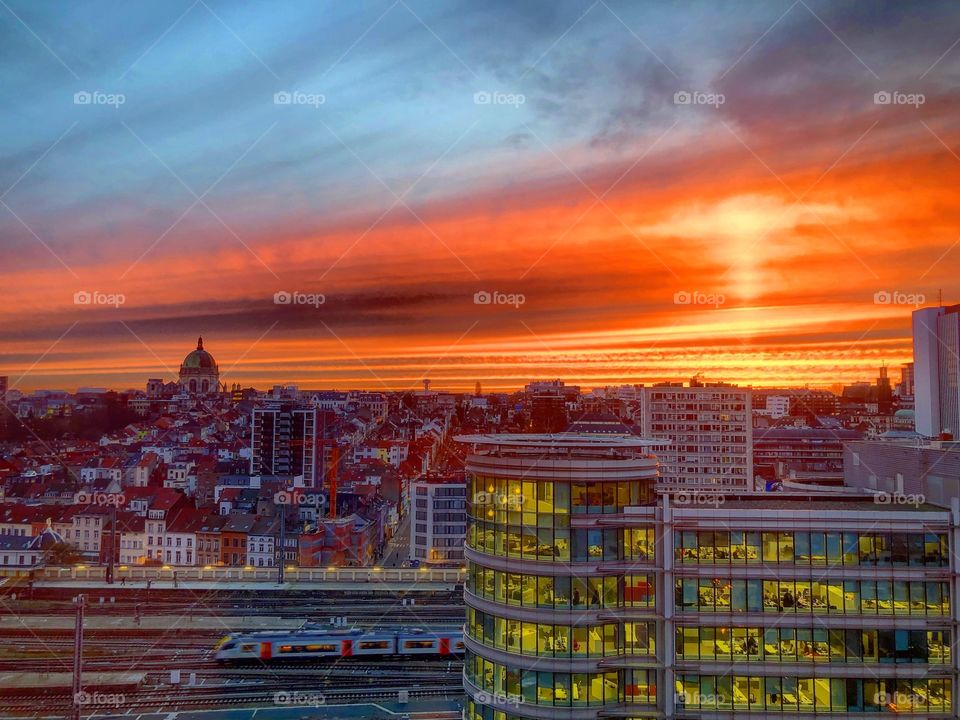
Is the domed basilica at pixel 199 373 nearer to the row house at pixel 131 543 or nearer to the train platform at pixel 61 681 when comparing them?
the row house at pixel 131 543

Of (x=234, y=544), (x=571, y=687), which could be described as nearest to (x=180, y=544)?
(x=234, y=544)

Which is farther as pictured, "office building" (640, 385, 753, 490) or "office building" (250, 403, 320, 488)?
"office building" (250, 403, 320, 488)

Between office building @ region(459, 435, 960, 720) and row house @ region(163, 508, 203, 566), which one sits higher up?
office building @ region(459, 435, 960, 720)

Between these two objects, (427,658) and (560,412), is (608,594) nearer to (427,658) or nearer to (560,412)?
(427,658)

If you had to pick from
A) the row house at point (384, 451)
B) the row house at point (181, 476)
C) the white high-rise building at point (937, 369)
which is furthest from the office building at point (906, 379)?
the row house at point (181, 476)

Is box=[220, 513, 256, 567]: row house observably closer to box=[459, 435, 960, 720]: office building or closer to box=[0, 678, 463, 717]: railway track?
box=[0, 678, 463, 717]: railway track

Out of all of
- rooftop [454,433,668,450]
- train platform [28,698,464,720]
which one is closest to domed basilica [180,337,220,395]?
train platform [28,698,464,720]

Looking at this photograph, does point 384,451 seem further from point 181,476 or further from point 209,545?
point 209,545

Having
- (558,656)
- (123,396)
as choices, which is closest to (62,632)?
(558,656)
